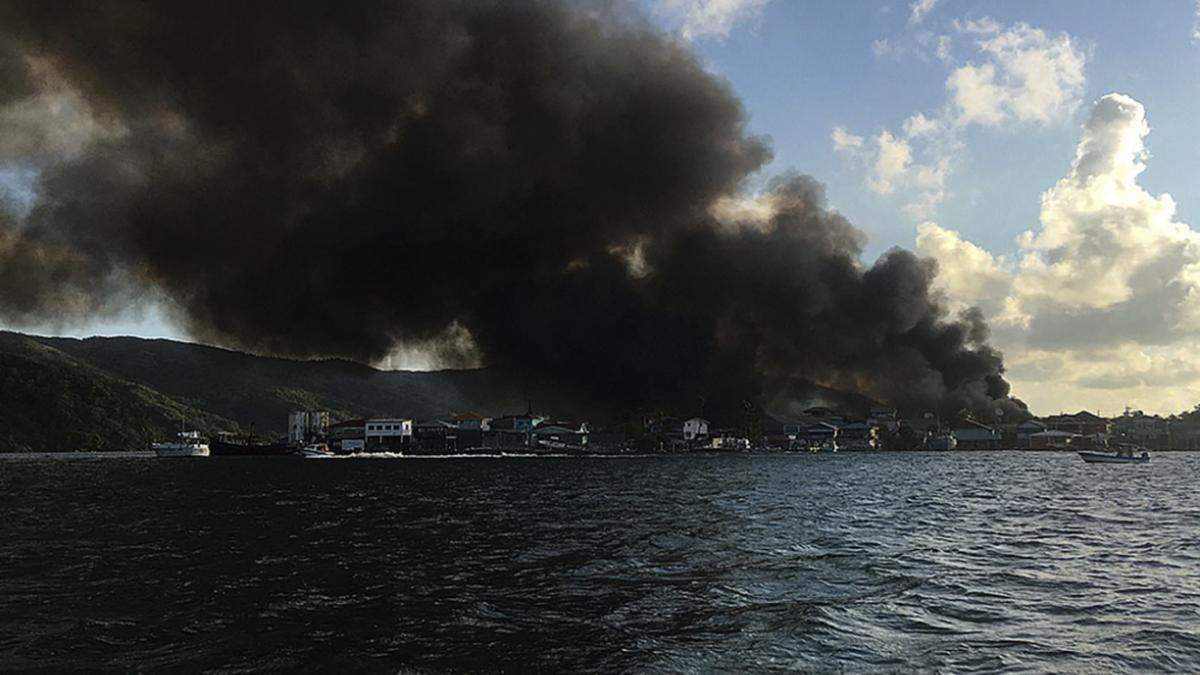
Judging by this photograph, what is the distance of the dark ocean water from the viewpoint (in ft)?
47.7

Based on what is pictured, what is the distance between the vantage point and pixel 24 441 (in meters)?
163

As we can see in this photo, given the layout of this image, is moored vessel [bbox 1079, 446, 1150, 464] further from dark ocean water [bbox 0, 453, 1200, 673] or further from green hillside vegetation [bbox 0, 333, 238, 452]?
green hillside vegetation [bbox 0, 333, 238, 452]

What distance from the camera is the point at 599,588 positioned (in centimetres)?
2055

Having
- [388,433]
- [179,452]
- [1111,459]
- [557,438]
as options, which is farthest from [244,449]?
[1111,459]

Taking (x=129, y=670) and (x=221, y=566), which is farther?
(x=221, y=566)

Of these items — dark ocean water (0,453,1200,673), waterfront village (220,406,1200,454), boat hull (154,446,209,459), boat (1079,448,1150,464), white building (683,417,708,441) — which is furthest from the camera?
white building (683,417,708,441)

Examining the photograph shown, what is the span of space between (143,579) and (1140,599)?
25.5 meters

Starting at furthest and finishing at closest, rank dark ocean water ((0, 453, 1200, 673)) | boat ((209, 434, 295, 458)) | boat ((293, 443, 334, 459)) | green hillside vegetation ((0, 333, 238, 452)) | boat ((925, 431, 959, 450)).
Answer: boat ((925, 431, 959, 450)), green hillside vegetation ((0, 333, 238, 452)), boat ((209, 434, 295, 458)), boat ((293, 443, 334, 459)), dark ocean water ((0, 453, 1200, 673))

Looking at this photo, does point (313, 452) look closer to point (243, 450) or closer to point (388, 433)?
point (243, 450)

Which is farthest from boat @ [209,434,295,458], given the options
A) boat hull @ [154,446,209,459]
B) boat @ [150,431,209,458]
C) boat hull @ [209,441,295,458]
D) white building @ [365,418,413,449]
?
white building @ [365,418,413,449]

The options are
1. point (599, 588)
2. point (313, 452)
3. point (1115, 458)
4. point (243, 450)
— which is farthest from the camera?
point (243, 450)

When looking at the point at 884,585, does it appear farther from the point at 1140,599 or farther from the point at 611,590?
the point at 611,590

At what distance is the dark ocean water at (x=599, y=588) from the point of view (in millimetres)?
14531

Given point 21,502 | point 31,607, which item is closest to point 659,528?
point 31,607
